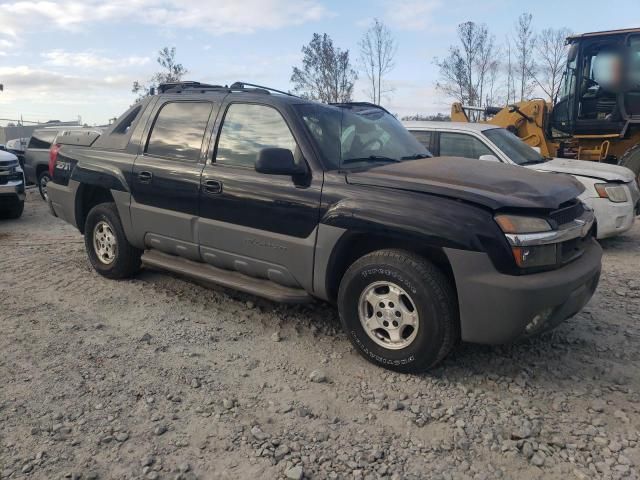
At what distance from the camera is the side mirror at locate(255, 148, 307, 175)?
3.78m

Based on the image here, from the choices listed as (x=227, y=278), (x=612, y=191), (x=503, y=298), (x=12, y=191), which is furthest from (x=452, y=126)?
(x=12, y=191)

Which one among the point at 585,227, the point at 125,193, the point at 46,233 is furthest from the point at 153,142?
the point at 46,233

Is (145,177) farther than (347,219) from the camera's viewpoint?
Yes

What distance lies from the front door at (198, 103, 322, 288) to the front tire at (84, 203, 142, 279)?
1174 mm

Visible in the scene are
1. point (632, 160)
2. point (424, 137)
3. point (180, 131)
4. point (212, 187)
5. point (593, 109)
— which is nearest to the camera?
point (212, 187)

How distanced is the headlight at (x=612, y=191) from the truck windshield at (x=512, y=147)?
0.91 metres

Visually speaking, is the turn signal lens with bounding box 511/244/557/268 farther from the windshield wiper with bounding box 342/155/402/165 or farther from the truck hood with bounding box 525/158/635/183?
the truck hood with bounding box 525/158/635/183

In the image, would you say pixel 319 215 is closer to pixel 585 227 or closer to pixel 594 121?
pixel 585 227

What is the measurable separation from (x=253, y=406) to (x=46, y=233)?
6.38 meters

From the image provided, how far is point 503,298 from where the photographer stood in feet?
10.4

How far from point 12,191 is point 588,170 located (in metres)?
8.95

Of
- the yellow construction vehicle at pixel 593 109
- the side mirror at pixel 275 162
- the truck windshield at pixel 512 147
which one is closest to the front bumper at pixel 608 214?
the truck windshield at pixel 512 147

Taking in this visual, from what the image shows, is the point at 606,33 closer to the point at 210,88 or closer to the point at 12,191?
the point at 210,88

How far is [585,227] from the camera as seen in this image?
12.2ft
